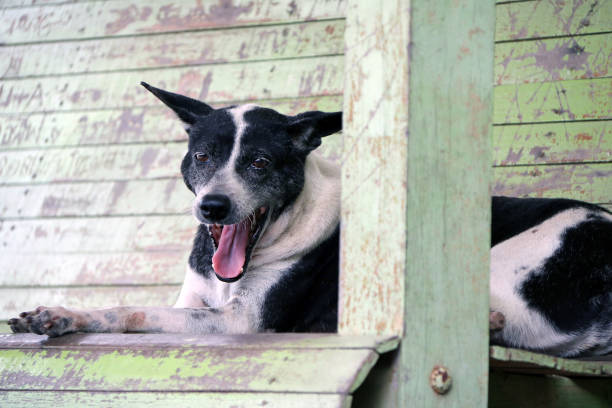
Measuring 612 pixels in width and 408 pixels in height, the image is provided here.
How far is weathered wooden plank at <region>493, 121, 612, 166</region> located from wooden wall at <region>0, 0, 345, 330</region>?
88 centimetres

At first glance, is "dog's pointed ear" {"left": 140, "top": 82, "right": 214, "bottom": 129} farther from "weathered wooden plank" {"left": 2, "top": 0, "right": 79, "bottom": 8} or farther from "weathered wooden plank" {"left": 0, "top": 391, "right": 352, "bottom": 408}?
"weathered wooden plank" {"left": 2, "top": 0, "right": 79, "bottom": 8}

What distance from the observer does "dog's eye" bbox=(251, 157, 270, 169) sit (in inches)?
126

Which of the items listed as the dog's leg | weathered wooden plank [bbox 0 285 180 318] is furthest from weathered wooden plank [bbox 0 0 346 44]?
the dog's leg

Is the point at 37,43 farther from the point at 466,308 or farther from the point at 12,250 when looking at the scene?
the point at 466,308

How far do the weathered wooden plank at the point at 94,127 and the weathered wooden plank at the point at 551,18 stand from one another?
1.18 metres

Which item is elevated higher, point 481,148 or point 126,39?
point 126,39

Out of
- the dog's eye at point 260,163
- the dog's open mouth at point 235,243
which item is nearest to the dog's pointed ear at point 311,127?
the dog's eye at point 260,163

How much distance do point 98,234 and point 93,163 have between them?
425mm

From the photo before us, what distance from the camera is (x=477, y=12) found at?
214 cm

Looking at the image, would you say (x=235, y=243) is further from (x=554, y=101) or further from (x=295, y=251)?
(x=554, y=101)

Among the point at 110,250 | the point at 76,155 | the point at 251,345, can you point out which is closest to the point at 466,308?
the point at 251,345

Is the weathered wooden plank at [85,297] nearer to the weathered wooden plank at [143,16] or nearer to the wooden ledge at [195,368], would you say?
the weathered wooden plank at [143,16]

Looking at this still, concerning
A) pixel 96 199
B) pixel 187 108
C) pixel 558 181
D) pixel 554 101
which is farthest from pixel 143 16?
pixel 558 181

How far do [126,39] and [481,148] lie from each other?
3245 millimetres
